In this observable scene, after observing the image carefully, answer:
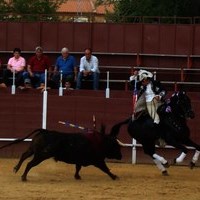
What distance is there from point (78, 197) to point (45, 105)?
4942mm

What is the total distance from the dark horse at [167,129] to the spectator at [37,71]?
341cm

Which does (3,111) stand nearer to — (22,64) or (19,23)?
(22,64)

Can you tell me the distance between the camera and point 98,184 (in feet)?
32.0

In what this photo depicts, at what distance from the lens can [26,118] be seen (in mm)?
13359

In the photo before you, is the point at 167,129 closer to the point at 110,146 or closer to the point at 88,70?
the point at 110,146

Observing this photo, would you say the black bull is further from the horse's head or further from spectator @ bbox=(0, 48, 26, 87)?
spectator @ bbox=(0, 48, 26, 87)

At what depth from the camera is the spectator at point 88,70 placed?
14180 millimetres

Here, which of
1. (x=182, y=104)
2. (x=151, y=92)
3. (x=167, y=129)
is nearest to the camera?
(x=182, y=104)

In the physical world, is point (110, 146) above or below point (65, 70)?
below

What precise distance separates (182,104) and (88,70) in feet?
13.1

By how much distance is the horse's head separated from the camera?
10.6 m

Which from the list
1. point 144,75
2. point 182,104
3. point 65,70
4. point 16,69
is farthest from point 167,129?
point 16,69

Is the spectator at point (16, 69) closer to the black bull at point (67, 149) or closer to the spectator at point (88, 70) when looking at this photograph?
the spectator at point (88, 70)

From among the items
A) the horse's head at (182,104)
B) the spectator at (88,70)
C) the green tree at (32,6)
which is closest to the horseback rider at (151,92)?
the horse's head at (182,104)
